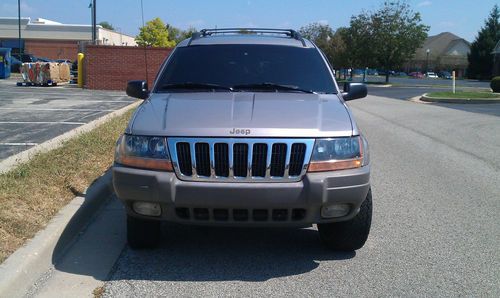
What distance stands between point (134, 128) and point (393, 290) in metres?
2.29

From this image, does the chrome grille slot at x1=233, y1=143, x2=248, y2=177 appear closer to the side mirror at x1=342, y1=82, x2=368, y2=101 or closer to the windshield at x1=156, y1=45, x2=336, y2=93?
the windshield at x1=156, y1=45, x2=336, y2=93

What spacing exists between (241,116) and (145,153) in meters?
0.78

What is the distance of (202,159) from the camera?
3.89 metres

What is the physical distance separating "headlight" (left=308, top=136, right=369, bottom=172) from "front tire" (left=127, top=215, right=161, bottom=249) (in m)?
1.43

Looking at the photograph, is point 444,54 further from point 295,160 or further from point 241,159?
point 241,159

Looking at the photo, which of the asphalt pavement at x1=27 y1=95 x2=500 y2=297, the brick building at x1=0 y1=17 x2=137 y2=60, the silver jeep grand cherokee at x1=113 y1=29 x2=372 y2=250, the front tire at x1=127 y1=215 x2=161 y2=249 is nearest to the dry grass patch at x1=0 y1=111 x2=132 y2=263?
the asphalt pavement at x1=27 y1=95 x2=500 y2=297

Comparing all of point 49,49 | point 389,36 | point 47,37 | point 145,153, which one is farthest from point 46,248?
point 47,37

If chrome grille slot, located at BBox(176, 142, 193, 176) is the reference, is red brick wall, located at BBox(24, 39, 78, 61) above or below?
above

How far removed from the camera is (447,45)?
354 feet

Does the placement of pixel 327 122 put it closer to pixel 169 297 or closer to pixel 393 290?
pixel 393 290

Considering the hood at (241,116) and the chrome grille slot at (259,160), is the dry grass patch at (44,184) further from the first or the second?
the chrome grille slot at (259,160)

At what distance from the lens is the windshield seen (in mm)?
5043

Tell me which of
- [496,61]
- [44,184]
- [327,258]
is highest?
[496,61]

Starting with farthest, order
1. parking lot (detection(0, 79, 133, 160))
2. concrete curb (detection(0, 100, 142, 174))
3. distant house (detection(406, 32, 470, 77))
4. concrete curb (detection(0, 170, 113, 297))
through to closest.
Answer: distant house (detection(406, 32, 470, 77)) → parking lot (detection(0, 79, 133, 160)) → concrete curb (detection(0, 100, 142, 174)) → concrete curb (detection(0, 170, 113, 297))
